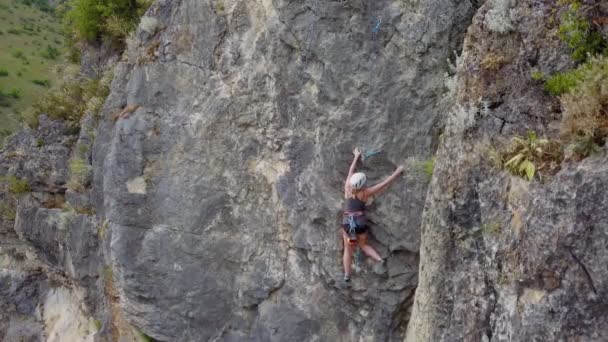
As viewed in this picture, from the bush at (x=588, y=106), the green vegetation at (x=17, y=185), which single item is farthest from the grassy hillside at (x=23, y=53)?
the bush at (x=588, y=106)

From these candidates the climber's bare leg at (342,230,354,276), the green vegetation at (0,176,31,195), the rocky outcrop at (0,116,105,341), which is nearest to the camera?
the climber's bare leg at (342,230,354,276)

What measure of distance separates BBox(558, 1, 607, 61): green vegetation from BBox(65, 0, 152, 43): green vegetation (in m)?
9.20

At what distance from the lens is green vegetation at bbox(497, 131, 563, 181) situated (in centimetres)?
517

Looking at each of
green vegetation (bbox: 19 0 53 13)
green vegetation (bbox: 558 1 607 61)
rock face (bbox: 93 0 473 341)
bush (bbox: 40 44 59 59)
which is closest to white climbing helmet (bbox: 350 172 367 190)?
rock face (bbox: 93 0 473 341)

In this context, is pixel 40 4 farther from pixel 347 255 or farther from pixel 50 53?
pixel 347 255

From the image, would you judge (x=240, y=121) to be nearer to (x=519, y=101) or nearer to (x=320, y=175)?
(x=320, y=175)

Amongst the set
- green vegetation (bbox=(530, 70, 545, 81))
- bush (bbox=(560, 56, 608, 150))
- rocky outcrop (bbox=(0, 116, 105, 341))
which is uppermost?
green vegetation (bbox=(530, 70, 545, 81))

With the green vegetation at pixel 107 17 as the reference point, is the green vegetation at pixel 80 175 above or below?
below

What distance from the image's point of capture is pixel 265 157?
Answer: 8.85m

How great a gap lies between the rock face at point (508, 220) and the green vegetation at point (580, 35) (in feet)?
0.56

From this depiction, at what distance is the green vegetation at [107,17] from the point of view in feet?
40.8

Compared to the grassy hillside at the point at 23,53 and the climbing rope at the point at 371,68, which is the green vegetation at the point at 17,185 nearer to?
the climbing rope at the point at 371,68

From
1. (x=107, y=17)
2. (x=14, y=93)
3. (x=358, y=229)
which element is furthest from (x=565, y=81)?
(x=14, y=93)

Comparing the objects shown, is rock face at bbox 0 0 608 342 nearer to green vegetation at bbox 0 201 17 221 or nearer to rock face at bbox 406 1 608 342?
rock face at bbox 406 1 608 342
